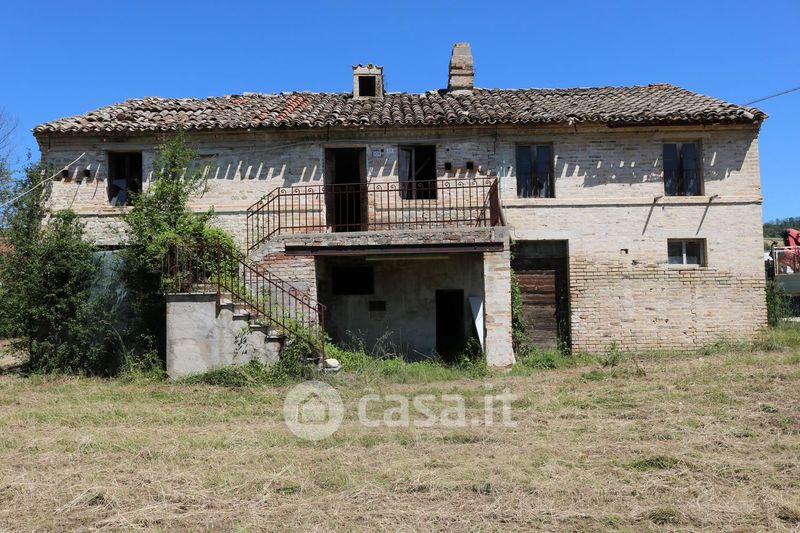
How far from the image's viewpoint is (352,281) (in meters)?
13.6

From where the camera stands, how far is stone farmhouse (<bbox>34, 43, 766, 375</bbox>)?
13.2 metres

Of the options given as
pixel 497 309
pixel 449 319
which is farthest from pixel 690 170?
pixel 449 319

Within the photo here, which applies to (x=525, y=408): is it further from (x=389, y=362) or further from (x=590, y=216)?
(x=590, y=216)

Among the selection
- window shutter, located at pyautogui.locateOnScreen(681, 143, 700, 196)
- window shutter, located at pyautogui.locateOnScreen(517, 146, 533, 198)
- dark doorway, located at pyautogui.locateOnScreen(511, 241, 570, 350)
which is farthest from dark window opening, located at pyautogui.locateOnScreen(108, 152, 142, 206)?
window shutter, located at pyautogui.locateOnScreen(681, 143, 700, 196)

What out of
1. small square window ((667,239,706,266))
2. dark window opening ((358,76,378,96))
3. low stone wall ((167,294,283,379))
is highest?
dark window opening ((358,76,378,96))

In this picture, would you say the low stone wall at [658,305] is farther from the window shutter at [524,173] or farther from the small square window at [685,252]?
the window shutter at [524,173]

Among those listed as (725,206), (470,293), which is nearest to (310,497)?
(470,293)

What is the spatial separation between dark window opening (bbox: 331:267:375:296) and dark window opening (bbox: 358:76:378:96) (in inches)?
221

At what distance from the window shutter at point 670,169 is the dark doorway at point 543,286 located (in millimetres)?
2913

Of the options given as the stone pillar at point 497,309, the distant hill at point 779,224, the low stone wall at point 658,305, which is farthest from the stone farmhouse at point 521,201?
the distant hill at point 779,224

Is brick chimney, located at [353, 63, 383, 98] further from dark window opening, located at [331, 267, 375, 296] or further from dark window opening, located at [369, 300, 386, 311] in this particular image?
dark window opening, located at [369, 300, 386, 311]

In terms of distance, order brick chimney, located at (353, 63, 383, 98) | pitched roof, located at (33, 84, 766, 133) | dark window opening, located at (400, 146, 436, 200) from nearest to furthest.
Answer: pitched roof, located at (33, 84, 766, 133)
dark window opening, located at (400, 146, 436, 200)
brick chimney, located at (353, 63, 383, 98)

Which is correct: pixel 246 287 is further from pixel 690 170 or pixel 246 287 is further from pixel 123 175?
Answer: pixel 690 170

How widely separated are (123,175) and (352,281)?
6.22 m
